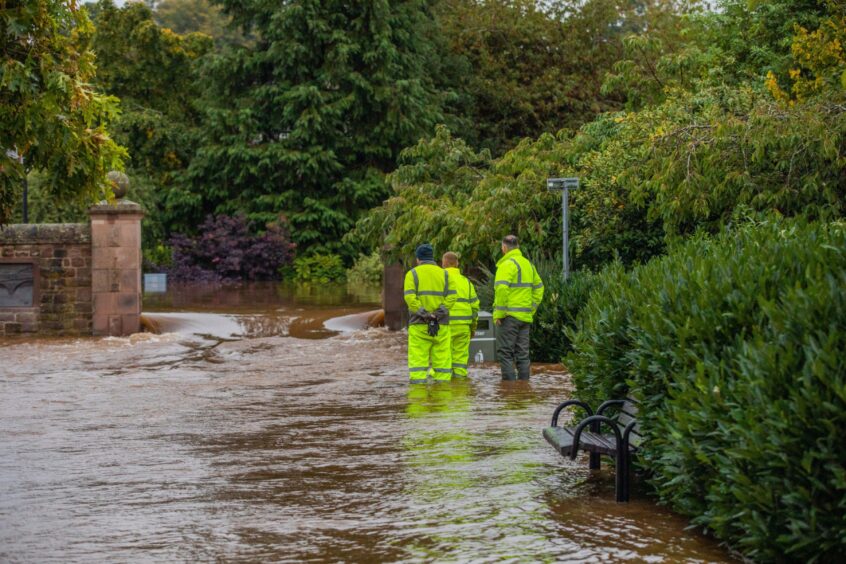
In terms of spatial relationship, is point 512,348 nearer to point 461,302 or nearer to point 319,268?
point 461,302

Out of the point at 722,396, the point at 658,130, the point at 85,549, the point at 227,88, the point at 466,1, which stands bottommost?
the point at 85,549

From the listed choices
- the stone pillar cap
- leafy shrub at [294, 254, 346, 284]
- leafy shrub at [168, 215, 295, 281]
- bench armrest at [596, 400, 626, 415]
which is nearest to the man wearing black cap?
bench armrest at [596, 400, 626, 415]

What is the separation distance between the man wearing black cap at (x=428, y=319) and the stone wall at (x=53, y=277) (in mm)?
9773

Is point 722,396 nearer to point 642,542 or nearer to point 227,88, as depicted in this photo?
point 642,542

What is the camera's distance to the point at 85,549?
707 centimetres

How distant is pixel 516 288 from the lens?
1563cm

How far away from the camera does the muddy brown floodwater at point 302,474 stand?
7121mm

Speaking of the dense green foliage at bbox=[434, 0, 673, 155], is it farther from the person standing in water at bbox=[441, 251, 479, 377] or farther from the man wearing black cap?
the man wearing black cap

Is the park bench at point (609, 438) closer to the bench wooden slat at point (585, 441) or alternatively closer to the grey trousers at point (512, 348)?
the bench wooden slat at point (585, 441)

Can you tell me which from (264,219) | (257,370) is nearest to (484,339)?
(257,370)

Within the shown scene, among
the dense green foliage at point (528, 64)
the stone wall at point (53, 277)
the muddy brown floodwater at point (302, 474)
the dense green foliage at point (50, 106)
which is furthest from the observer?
the dense green foliage at point (528, 64)

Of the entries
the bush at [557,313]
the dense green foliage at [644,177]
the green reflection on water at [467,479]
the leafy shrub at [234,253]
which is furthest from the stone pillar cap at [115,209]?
the leafy shrub at [234,253]

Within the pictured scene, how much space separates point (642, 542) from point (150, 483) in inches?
147

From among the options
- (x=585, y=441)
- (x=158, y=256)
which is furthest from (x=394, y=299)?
(x=158, y=256)
